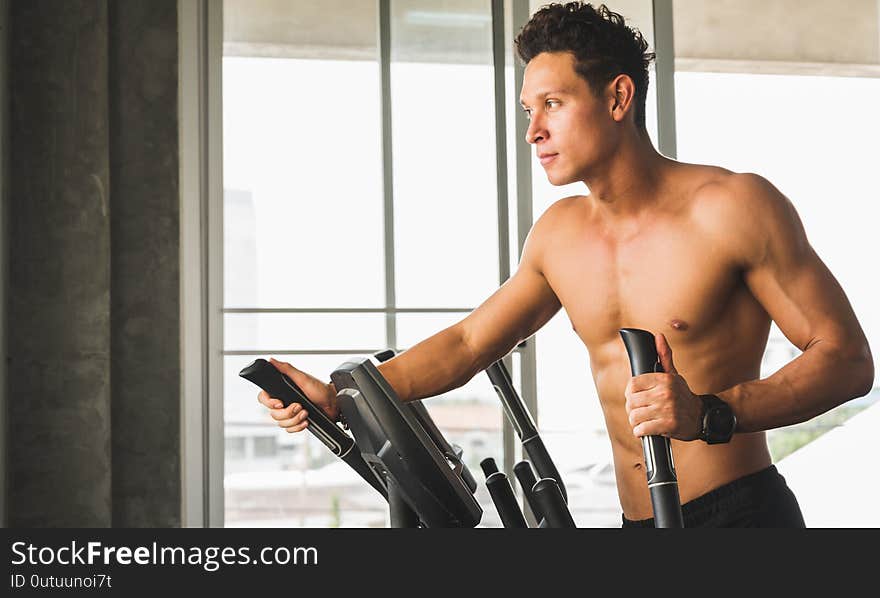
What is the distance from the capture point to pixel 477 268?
3.35 m

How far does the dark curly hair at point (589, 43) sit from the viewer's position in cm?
140

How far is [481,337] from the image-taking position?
1.55 meters

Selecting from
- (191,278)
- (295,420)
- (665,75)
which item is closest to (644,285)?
(295,420)

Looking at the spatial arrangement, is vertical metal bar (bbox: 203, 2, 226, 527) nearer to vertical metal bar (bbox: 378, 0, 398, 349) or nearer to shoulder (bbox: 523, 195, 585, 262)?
vertical metal bar (bbox: 378, 0, 398, 349)

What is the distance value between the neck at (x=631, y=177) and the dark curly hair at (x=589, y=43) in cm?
6

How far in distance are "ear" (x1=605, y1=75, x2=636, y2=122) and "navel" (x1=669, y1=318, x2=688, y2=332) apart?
34 cm

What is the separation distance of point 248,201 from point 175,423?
87 cm

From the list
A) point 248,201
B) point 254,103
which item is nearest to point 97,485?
point 248,201

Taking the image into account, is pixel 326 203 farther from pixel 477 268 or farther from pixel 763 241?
pixel 763 241

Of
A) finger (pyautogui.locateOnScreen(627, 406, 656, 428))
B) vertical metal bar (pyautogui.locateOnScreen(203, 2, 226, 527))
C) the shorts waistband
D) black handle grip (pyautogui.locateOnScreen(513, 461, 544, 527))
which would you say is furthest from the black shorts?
vertical metal bar (pyautogui.locateOnScreen(203, 2, 226, 527))

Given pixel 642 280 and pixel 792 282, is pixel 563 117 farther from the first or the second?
pixel 792 282

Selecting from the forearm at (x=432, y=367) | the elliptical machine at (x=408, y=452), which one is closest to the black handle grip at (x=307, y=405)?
the elliptical machine at (x=408, y=452)

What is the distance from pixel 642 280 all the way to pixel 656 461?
21.1 inches

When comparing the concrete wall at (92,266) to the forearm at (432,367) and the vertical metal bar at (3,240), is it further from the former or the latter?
the forearm at (432,367)
